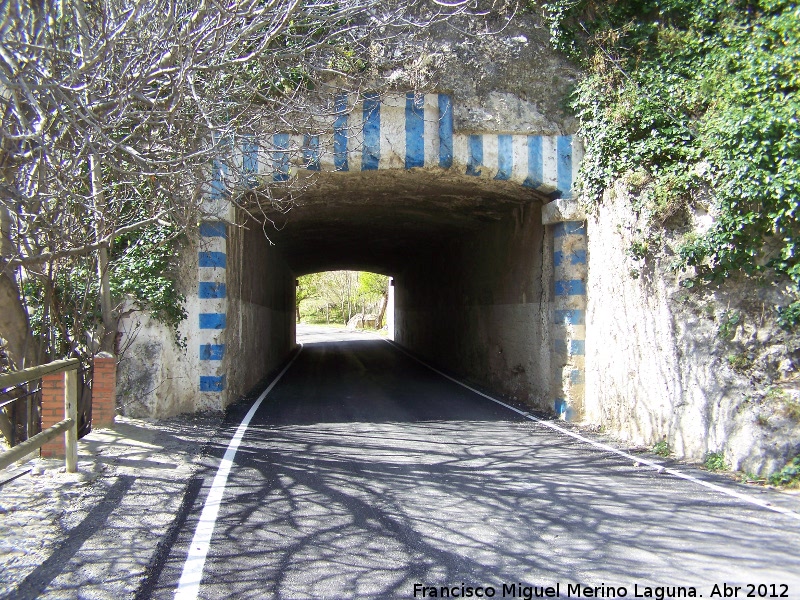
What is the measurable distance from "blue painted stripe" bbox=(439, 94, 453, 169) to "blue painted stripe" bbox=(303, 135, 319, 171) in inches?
81.8

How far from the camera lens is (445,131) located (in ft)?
33.5

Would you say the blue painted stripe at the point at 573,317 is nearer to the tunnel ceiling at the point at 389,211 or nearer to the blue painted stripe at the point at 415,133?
the tunnel ceiling at the point at 389,211

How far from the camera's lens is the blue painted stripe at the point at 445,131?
10.2 metres

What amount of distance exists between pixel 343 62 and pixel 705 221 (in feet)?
19.9

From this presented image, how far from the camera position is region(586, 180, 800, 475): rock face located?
252 inches

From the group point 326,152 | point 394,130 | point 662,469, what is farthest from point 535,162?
point 662,469

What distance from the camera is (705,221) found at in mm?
7477

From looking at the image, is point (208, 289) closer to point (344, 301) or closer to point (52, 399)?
point (52, 399)

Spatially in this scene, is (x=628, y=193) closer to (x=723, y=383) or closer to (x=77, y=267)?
(x=723, y=383)

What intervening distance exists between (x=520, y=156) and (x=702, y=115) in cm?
282

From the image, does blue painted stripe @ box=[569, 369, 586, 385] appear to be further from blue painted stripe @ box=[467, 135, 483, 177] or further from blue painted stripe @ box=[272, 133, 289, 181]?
blue painted stripe @ box=[272, 133, 289, 181]

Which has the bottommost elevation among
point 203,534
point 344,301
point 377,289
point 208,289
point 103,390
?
point 203,534

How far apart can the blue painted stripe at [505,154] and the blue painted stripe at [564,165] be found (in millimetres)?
798

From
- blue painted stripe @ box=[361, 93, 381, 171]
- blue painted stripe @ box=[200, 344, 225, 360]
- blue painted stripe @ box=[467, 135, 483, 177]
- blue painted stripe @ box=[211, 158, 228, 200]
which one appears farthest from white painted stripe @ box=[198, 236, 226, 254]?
blue painted stripe @ box=[467, 135, 483, 177]
